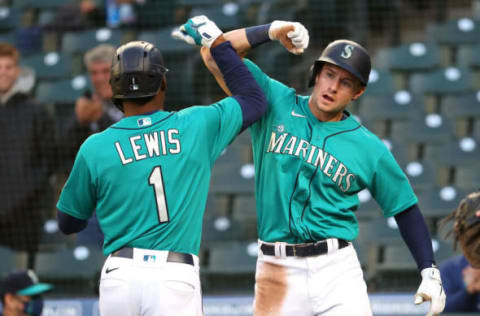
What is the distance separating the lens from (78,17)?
855 cm

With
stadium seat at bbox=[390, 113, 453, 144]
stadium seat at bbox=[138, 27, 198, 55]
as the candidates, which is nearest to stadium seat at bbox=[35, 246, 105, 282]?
stadium seat at bbox=[138, 27, 198, 55]

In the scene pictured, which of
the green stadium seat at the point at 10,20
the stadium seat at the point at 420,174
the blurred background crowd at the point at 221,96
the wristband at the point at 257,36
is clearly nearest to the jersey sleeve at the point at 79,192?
the wristband at the point at 257,36

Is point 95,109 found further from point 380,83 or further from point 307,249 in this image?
point 307,249

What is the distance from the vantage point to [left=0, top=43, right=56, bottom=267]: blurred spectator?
267 inches

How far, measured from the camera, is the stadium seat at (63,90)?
7.77m

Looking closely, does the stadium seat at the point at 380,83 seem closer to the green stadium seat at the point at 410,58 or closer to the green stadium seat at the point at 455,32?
the green stadium seat at the point at 410,58

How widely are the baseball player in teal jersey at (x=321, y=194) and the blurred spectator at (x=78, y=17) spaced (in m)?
5.01

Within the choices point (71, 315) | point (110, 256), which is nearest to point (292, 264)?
point (110, 256)

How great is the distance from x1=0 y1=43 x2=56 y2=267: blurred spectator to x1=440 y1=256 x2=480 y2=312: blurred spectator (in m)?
3.05

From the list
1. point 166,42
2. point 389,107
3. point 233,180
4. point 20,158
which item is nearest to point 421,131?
point 389,107

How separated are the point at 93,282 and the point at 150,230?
3524 millimetres

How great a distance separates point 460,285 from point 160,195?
8.34 feet

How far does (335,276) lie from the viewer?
359cm

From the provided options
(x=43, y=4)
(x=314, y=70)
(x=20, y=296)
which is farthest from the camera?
(x=43, y=4)
